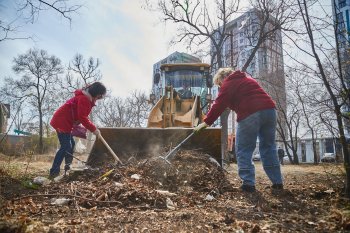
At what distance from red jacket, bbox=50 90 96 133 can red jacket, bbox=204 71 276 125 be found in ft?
7.13

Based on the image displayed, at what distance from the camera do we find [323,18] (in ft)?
12.0

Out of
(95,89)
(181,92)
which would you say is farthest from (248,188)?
(181,92)

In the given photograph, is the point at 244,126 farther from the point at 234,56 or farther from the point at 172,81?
the point at 234,56

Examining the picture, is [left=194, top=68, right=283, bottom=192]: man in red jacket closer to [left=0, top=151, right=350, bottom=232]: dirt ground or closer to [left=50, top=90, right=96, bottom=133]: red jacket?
[left=0, top=151, right=350, bottom=232]: dirt ground

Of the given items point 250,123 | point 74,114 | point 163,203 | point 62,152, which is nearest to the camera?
point 163,203

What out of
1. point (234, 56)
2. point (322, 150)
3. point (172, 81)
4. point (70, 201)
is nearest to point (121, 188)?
point (70, 201)

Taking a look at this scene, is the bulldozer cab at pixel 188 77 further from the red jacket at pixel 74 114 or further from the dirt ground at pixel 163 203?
the dirt ground at pixel 163 203

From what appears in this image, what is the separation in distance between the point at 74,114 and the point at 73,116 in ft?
0.13

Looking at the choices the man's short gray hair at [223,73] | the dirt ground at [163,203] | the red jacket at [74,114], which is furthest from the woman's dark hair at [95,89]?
the man's short gray hair at [223,73]

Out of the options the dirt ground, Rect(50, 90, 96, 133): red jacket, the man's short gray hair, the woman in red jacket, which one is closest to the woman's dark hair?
the woman in red jacket

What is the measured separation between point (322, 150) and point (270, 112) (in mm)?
38228

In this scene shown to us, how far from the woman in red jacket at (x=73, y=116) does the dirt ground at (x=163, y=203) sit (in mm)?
784

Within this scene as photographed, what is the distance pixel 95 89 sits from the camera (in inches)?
196

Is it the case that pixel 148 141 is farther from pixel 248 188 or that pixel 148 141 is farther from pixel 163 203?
pixel 163 203
